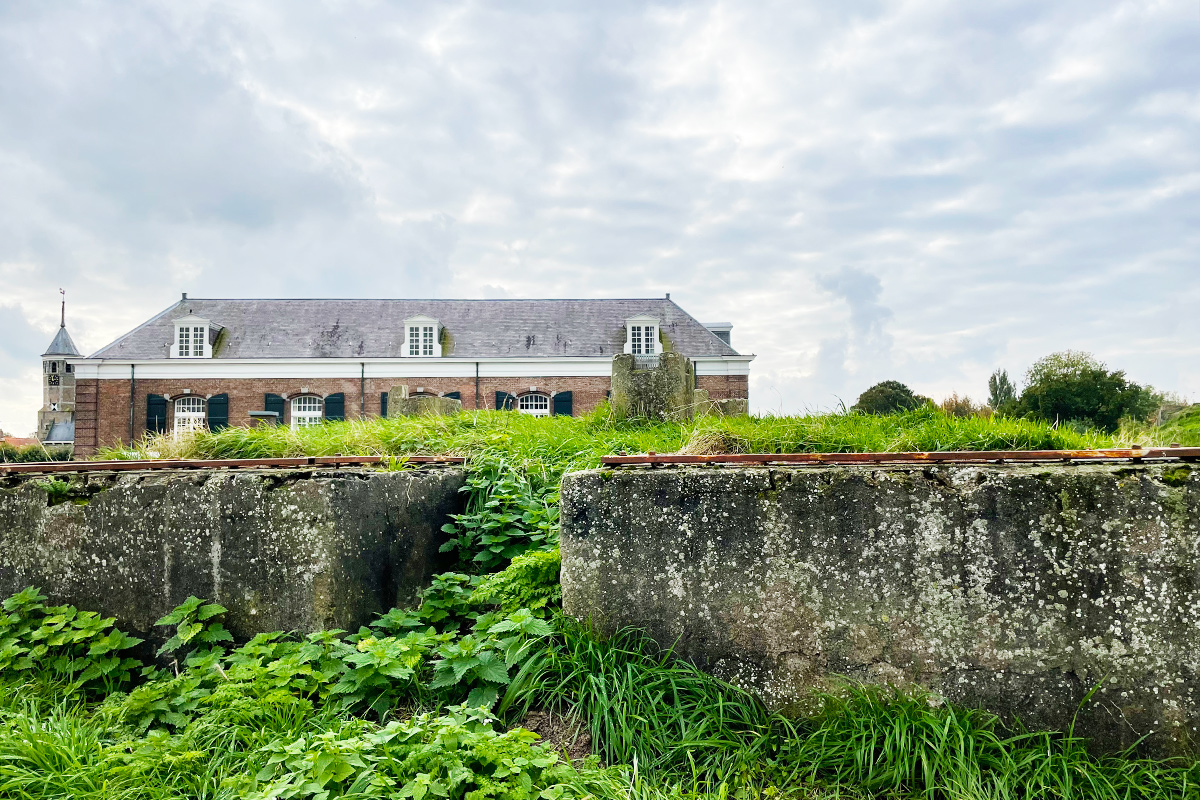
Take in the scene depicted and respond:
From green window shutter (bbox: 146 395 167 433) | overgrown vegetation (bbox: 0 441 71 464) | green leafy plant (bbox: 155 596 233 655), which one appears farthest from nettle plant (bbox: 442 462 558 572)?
green window shutter (bbox: 146 395 167 433)

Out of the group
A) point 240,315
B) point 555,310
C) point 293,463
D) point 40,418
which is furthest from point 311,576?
point 40,418

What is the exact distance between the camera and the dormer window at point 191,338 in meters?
27.4

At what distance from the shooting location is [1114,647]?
9.86 feet

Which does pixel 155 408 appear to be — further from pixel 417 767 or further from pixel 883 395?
pixel 417 767

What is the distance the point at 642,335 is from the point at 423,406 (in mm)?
20703

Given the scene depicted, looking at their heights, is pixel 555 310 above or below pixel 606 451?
above

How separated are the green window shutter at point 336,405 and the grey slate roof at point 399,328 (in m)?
1.62

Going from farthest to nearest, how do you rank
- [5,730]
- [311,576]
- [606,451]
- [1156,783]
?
1. [606,451]
2. [311,576]
3. [5,730]
4. [1156,783]

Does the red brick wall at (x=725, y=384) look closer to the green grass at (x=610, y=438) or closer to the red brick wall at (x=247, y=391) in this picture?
the red brick wall at (x=247, y=391)

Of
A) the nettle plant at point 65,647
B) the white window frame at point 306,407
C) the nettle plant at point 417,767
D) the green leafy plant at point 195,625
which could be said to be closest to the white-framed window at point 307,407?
the white window frame at point 306,407

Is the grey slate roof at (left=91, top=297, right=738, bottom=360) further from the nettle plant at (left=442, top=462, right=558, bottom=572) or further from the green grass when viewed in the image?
the nettle plant at (left=442, top=462, right=558, bottom=572)

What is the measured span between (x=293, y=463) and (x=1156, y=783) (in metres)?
4.52

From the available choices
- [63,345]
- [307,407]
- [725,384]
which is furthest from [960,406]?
[63,345]

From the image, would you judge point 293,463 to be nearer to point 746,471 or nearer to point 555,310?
point 746,471
